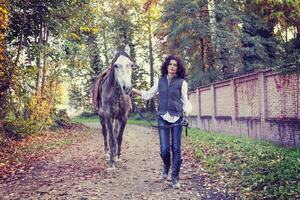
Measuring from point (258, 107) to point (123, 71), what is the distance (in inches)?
308

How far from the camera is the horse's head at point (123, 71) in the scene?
7547mm

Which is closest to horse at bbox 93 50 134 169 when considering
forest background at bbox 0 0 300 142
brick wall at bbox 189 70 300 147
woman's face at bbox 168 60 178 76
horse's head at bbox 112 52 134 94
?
horse's head at bbox 112 52 134 94

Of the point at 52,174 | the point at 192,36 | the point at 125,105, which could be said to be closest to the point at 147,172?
the point at 125,105

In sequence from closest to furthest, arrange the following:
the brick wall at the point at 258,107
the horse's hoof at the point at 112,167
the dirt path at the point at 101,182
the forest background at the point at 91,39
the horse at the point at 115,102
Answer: the dirt path at the point at 101,182, the horse at the point at 115,102, the horse's hoof at the point at 112,167, the brick wall at the point at 258,107, the forest background at the point at 91,39

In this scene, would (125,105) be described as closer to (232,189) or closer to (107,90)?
(107,90)

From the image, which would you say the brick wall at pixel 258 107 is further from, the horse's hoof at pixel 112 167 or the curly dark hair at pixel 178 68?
the horse's hoof at pixel 112 167

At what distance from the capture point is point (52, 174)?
8531 mm

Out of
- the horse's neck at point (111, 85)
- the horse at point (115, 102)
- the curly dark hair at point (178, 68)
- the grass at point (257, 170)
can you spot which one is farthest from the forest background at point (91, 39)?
the curly dark hair at point (178, 68)

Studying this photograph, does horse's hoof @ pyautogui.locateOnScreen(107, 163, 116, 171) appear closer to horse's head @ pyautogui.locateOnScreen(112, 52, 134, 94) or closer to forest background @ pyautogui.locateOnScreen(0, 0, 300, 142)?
horse's head @ pyautogui.locateOnScreen(112, 52, 134, 94)

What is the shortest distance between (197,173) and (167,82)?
102 inches

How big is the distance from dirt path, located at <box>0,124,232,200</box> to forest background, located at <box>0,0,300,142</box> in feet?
14.7

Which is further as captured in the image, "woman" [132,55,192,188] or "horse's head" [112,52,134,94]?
"horse's head" [112,52,134,94]

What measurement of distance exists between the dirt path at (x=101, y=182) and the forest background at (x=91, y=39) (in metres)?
4.49

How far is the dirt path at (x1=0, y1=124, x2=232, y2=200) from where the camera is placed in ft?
21.4
